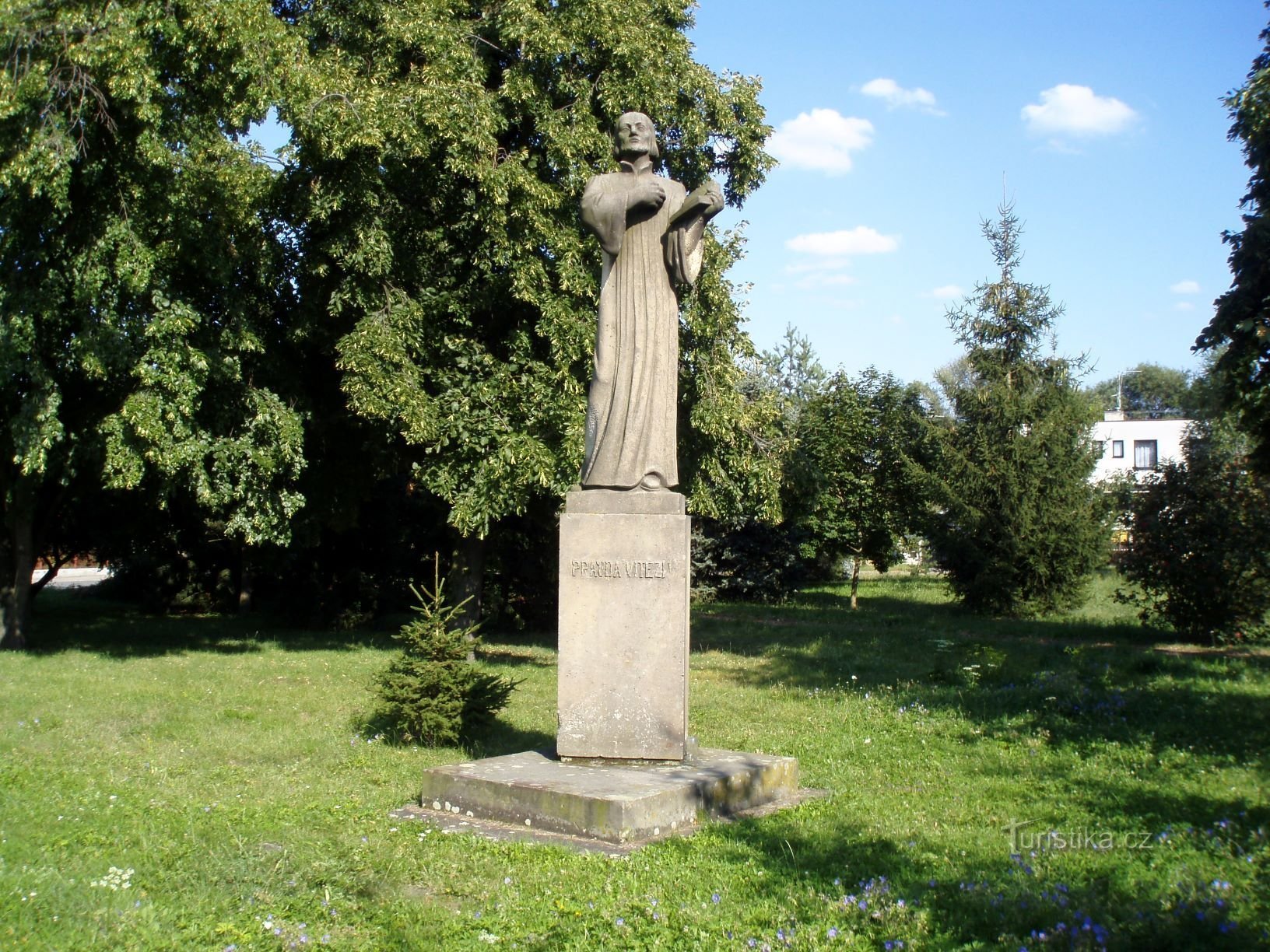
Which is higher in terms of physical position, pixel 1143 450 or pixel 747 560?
pixel 1143 450

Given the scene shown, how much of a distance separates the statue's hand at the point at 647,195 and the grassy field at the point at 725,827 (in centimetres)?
411

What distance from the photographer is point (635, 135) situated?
798 cm

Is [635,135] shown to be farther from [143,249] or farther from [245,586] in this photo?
[245,586]

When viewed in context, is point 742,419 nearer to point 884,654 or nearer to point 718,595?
point 884,654

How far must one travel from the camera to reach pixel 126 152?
15484mm

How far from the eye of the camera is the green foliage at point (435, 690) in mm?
10055

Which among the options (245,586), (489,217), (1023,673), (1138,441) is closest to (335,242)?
(489,217)

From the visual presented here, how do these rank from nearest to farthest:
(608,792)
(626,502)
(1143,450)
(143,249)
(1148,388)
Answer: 1. (608,792)
2. (626,502)
3. (143,249)
4. (1143,450)
5. (1148,388)

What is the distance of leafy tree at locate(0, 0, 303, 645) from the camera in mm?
14117

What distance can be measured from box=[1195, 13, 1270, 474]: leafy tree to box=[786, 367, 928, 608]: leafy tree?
1470 centimetres

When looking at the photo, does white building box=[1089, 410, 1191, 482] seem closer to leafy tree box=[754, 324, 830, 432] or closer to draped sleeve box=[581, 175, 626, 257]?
leafy tree box=[754, 324, 830, 432]

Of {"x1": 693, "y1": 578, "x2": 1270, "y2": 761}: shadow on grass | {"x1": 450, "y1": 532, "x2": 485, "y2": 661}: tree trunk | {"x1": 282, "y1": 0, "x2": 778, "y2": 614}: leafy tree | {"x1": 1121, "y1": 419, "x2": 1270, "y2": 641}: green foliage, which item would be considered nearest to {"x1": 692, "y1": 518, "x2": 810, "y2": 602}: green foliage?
{"x1": 693, "y1": 578, "x2": 1270, "y2": 761}: shadow on grass

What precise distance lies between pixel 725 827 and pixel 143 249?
1178 centimetres

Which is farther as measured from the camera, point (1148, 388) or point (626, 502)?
point (1148, 388)
